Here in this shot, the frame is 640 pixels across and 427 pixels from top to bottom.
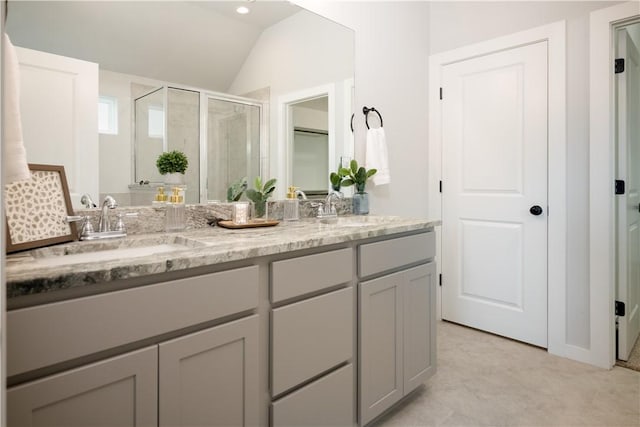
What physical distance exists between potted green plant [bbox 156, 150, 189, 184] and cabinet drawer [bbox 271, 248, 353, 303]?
27.3 inches

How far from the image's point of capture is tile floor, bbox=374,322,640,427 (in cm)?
173

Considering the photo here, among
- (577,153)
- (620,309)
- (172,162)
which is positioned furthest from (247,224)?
(620,309)

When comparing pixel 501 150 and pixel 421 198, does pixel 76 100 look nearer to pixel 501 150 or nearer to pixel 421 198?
pixel 421 198

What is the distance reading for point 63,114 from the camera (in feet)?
4.29

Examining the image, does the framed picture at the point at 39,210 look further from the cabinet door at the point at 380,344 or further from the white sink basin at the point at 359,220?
the white sink basin at the point at 359,220

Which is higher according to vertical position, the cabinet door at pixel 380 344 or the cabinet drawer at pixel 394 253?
the cabinet drawer at pixel 394 253

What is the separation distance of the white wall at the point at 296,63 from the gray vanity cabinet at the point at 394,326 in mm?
739

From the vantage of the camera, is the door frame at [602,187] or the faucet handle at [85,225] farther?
the door frame at [602,187]

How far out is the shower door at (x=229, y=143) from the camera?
5.66 feet

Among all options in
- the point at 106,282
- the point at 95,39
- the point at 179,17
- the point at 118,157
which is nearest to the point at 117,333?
the point at 106,282

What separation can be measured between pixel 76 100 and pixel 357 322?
1.33 m

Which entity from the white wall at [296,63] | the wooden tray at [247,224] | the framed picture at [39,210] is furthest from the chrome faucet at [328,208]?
the framed picture at [39,210]

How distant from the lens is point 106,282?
85cm

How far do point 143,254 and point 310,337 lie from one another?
2.09 ft
